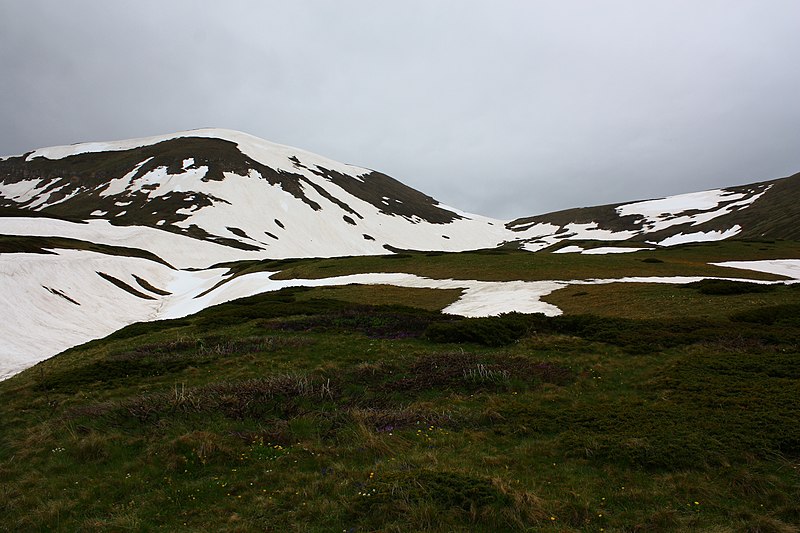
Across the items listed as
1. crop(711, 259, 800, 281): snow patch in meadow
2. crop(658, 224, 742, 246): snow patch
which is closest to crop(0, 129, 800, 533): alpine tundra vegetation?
crop(711, 259, 800, 281): snow patch in meadow

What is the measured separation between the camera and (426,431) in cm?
1227

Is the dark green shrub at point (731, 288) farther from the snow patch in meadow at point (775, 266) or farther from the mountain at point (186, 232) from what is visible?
the snow patch in meadow at point (775, 266)

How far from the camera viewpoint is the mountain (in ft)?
140

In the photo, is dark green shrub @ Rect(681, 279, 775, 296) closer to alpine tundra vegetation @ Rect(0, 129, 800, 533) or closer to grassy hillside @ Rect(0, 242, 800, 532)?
alpine tundra vegetation @ Rect(0, 129, 800, 533)

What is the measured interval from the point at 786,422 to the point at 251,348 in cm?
2048

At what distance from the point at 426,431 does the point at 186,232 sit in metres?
124

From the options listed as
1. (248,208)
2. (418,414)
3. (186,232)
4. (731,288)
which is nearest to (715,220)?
(731,288)

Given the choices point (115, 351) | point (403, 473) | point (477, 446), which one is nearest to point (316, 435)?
point (403, 473)

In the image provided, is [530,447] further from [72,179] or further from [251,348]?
[72,179]

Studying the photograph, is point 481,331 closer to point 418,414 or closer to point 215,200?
point 418,414

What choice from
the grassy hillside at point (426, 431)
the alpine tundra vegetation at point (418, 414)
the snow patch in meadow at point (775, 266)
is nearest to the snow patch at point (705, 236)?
the snow patch in meadow at point (775, 266)

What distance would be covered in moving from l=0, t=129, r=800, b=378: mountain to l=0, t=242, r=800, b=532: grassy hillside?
14322 millimetres

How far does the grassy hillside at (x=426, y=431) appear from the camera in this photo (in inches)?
332

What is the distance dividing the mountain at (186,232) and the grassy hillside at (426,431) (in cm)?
1432
